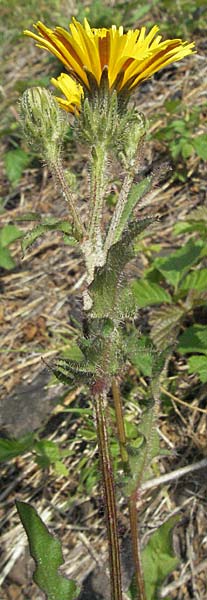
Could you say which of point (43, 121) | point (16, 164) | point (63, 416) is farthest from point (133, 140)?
point (16, 164)

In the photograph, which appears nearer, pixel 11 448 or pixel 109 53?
pixel 109 53

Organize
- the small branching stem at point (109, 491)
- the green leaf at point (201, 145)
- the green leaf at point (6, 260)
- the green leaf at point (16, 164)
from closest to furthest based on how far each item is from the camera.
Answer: the small branching stem at point (109, 491) < the green leaf at point (201, 145) < the green leaf at point (6, 260) < the green leaf at point (16, 164)

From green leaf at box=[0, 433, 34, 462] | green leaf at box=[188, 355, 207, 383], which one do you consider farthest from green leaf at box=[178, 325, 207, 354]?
green leaf at box=[0, 433, 34, 462]

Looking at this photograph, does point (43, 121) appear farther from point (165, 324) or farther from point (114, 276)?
point (165, 324)

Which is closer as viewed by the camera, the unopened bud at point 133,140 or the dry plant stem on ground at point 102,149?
the dry plant stem on ground at point 102,149

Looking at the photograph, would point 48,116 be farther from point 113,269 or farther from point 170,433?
point 170,433

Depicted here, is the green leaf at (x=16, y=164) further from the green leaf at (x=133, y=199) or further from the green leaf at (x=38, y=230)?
the green leaf at (x=38, y=230)

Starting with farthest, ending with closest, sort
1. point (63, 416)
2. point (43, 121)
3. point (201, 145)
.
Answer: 1. point (201, 145)
2. point (63, 416)
3. point (43, 121)

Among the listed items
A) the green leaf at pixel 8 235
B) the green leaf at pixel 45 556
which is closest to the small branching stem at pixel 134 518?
the green leaf at pixel 45 556
